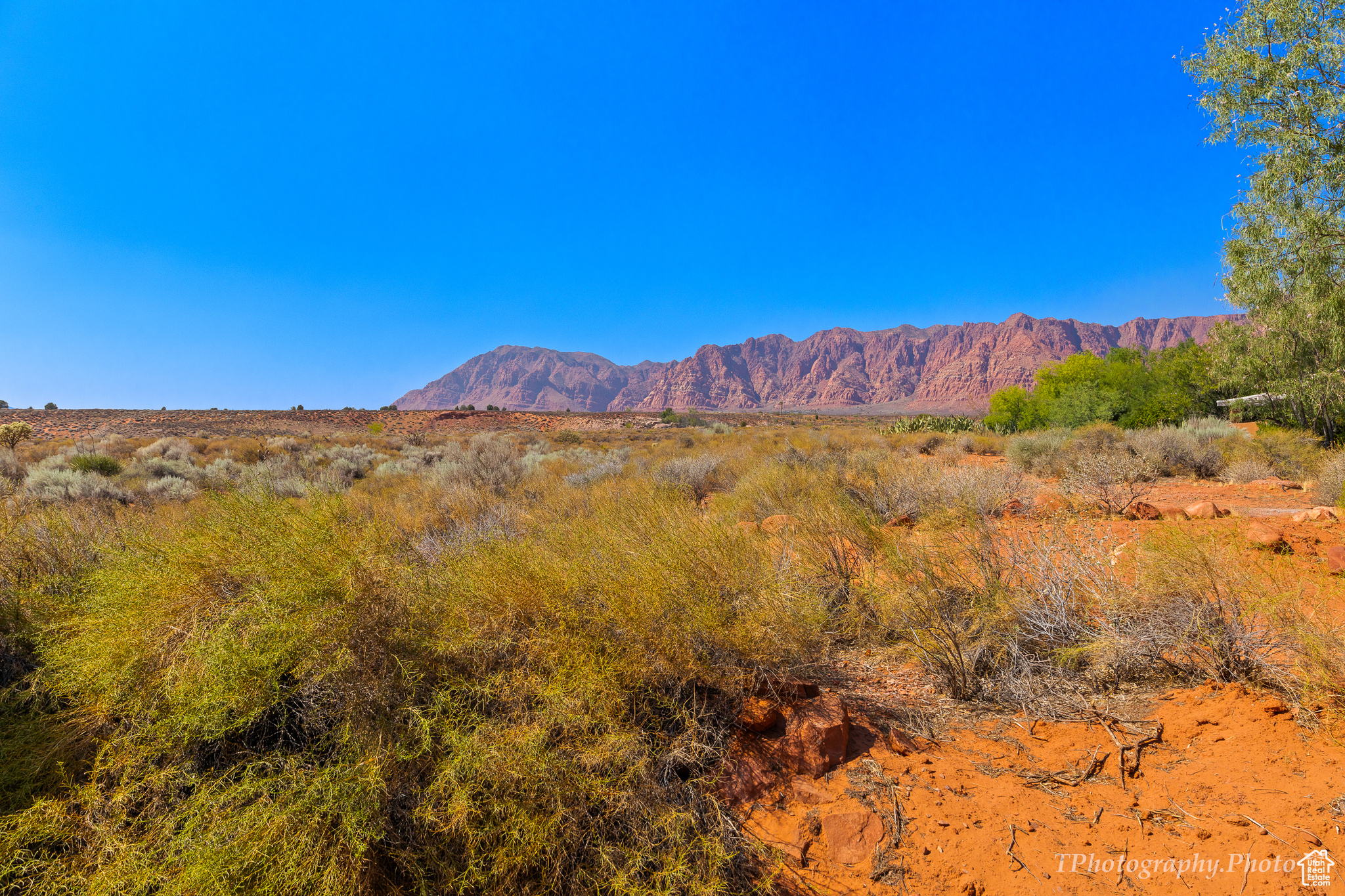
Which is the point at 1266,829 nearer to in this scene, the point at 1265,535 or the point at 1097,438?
the point at 1265,535

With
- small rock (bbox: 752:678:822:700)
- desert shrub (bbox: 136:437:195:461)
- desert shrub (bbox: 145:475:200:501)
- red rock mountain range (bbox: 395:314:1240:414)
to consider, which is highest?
red rock mountain range (bbox: 395:314:1240:414)

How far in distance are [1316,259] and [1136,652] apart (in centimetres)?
1428

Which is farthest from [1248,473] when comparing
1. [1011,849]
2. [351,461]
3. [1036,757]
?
[351,461]

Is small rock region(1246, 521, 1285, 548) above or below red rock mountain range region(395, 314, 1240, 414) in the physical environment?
below

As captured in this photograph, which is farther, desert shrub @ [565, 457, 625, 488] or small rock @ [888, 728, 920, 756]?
desert shrub @ [565, 457, 625, 488]

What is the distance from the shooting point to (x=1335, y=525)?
5793mm

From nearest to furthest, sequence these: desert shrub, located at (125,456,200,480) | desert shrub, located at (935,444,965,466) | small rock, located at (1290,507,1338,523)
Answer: small rock, located at (1290,507,1338,523), desert shrub, located at (125,456,200,480), desert shrub, located at (935,444,965,466)

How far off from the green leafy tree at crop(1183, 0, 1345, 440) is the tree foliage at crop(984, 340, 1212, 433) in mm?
4011

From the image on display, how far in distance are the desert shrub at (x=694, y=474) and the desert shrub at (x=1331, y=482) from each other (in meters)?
9.23

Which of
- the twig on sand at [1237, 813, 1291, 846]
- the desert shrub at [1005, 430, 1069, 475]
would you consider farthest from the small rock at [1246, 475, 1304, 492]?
the twig on sand at [1237, 813, 1291, 846]

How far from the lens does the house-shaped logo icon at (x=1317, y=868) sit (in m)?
1.93

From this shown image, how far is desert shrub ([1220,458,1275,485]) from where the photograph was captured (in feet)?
32.4

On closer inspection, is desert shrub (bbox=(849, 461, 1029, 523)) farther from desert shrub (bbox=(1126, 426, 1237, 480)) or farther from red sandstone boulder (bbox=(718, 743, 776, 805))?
desert shrub (bbox=(1126, 426, 1237, 480))

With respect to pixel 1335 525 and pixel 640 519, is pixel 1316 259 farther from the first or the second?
pixel 640 519
